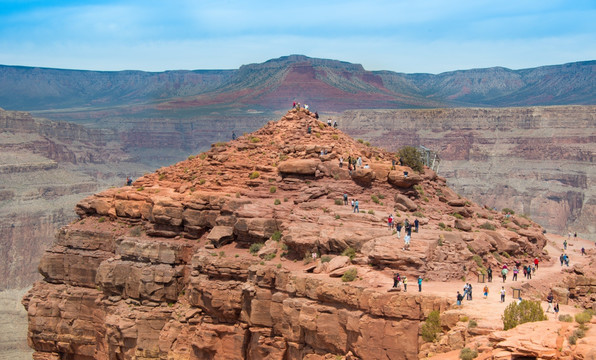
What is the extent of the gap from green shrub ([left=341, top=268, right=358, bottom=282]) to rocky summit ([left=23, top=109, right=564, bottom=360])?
0.06 meters

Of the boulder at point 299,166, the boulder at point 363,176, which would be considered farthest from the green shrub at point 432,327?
the boulder at point 299,166

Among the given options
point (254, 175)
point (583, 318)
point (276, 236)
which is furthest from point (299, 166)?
point (583, 318)

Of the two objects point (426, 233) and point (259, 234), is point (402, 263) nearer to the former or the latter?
point (426, 233)

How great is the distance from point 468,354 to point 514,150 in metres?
148

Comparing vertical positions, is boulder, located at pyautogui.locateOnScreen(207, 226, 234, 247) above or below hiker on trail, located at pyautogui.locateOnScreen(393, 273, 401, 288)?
below

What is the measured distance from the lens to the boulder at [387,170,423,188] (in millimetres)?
48531

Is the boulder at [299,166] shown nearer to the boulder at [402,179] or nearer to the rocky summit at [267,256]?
the rocky summit at [267,256]

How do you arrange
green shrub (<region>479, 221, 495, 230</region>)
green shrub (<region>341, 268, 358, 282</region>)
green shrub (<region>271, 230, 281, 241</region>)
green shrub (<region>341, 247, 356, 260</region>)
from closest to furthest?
green shrub (<region>341, 268, 358, 282</region>) → green shrub (<region>341, 247, 356, 260</region>) → green shrub (<region>271, 230, 281, 241</region>) → green shrub (<region>479, 221, 495, 230</region>)

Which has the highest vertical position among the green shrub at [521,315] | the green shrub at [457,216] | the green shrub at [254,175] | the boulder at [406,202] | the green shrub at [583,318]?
the green shrub at [254,175]

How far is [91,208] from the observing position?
5481 centimetres

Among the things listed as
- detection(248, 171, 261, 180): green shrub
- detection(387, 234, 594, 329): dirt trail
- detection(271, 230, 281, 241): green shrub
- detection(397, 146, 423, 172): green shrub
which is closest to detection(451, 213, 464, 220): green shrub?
detection(387, 234, 594, 329): dirt trail

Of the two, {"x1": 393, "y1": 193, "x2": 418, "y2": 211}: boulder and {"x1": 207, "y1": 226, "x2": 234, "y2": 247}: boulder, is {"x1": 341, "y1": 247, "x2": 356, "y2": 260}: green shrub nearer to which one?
{"x1": 393, "y1": 193, "x2": 418, "y2": 211}: boulder

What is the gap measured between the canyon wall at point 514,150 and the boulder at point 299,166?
324 ft

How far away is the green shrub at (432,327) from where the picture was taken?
32.2m
